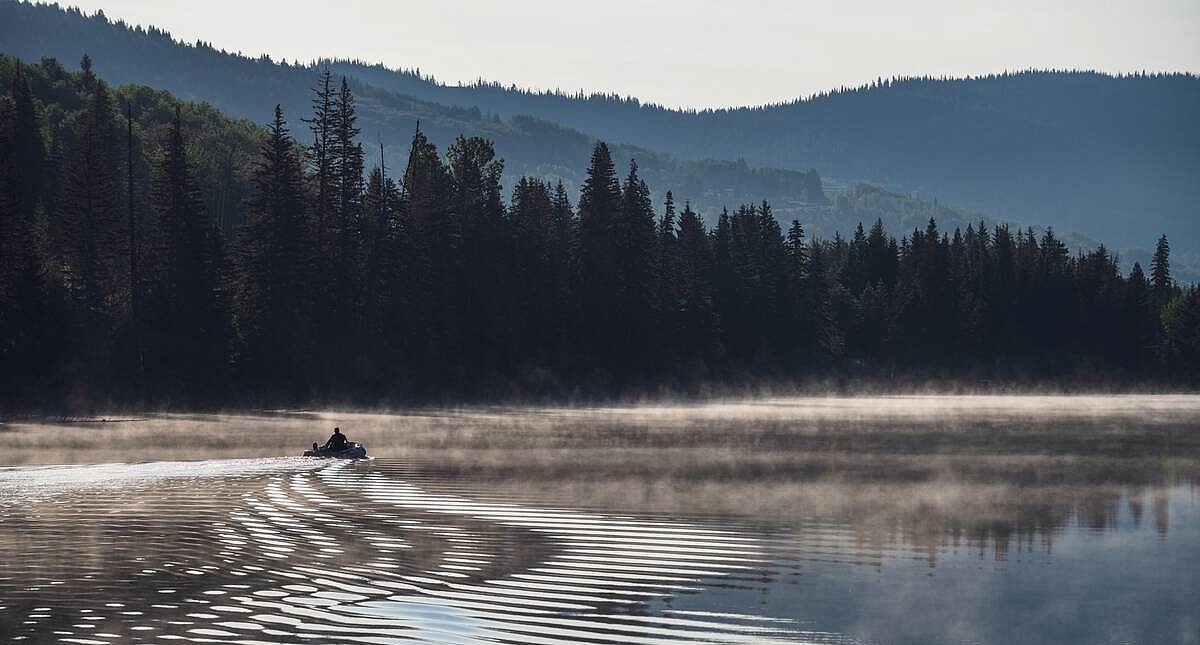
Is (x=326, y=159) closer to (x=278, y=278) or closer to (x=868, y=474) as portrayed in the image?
(x=278, y=278)

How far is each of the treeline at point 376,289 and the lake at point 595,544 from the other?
3537cm

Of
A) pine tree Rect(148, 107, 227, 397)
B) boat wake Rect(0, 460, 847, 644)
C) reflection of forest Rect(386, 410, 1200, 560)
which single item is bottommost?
boat wake Rect(0, 460, 847, 644)

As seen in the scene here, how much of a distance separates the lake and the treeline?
35.4 m

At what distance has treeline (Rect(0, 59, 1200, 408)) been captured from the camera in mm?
91625

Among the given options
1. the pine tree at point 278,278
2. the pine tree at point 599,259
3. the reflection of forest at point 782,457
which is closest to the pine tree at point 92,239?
the pine tree at point 278,278

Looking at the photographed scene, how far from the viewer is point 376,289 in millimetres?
110750

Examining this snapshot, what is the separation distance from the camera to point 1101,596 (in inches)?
923

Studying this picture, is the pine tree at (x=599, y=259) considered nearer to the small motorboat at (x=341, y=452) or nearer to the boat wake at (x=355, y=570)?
the small motorboat at (x=341, y=452)

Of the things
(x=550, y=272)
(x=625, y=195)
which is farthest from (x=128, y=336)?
(x=625, y=195)

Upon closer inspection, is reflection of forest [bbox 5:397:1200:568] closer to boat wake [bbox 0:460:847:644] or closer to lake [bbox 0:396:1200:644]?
lake [bbox 0:396:1200:644]

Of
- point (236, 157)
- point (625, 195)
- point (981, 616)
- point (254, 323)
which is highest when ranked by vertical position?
point (236, 157)

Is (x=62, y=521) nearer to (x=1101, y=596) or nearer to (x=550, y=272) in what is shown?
(x=1101, y=596)

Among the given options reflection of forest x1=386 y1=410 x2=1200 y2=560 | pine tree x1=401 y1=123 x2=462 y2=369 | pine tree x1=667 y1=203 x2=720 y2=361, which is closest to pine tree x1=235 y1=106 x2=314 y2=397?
pine tree x1=401 y1=123 x2=462 y2=369

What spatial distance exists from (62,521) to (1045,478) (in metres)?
30.3
